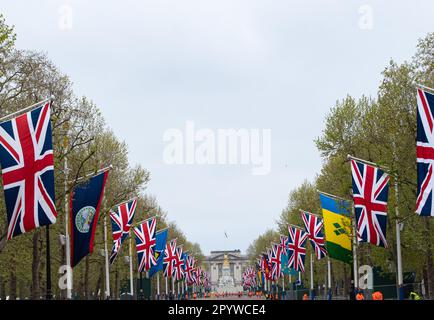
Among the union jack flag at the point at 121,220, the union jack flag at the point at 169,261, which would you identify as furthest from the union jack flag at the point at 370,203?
the union jack flag at the point at 169,261

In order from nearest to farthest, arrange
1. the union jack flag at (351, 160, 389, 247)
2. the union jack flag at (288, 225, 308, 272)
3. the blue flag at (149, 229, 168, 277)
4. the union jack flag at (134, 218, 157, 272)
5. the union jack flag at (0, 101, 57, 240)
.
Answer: the union jack flag at (0, 101, 57, 240)
the union jack flag at (351, 160, 389, 247)
the union jack flag at (134, 218, 157, 272)
the blue flag at (149, 229, 168, 277)
the union jack flag at (288, 225, 308, 272)

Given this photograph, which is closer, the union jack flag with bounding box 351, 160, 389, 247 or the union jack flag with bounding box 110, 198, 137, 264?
the union jack flag with bounding box 351, 160, 389, 247

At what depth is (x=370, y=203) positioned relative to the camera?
118 feet

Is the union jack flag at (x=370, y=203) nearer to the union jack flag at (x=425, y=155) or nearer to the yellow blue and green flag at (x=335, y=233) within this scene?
the yellow blue and green flag at (x=335, y=233)

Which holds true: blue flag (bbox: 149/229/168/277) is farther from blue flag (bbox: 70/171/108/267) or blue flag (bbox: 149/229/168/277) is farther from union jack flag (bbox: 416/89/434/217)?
union jack flag (bbox: 416/89/434/217)

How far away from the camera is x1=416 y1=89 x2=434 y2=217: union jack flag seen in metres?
24.8

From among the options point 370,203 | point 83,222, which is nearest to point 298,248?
point 370,203

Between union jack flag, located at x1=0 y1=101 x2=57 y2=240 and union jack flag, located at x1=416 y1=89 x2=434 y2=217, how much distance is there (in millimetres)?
11563

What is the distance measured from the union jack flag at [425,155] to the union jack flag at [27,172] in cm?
1156

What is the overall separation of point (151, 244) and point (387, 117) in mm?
20908

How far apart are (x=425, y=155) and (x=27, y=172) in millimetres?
12431

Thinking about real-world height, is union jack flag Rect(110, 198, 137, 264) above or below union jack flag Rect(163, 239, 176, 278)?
above

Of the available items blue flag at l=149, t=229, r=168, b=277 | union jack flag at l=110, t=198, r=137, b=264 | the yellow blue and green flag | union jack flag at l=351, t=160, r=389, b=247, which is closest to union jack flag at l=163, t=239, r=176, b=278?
blue flag at l=149, t=229, r=168, b=277
